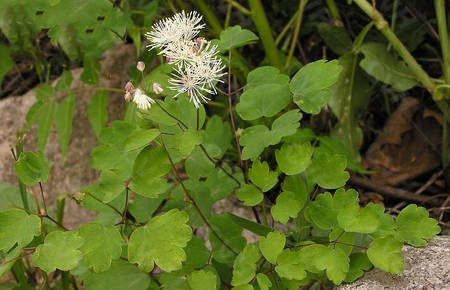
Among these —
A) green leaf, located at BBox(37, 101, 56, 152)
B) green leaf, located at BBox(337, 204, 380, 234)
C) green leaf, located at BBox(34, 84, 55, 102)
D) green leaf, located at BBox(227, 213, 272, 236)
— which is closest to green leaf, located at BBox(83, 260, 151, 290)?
green leaf, located at BBox(227, 213, 272, 236)

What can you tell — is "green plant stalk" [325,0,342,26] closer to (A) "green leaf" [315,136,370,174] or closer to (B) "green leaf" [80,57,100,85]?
(A) "green leaf" [315,136,370,174]

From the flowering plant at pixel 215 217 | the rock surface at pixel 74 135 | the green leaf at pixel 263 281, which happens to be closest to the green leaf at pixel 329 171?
the flowering plant at pixel 215 217

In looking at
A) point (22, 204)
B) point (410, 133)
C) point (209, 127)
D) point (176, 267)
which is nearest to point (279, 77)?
point (209, 127)

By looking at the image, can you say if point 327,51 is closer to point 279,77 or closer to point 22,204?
point 279,77

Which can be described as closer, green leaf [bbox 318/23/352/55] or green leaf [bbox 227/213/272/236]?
green leaf [bbox 227/213/272/236]

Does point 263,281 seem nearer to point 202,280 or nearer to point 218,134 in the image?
point 202,280

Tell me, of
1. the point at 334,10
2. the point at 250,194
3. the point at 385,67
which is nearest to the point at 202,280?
the point at 250,194

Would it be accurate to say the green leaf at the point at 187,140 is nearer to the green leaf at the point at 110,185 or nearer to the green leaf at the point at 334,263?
the green leaf at the point at 110,185
